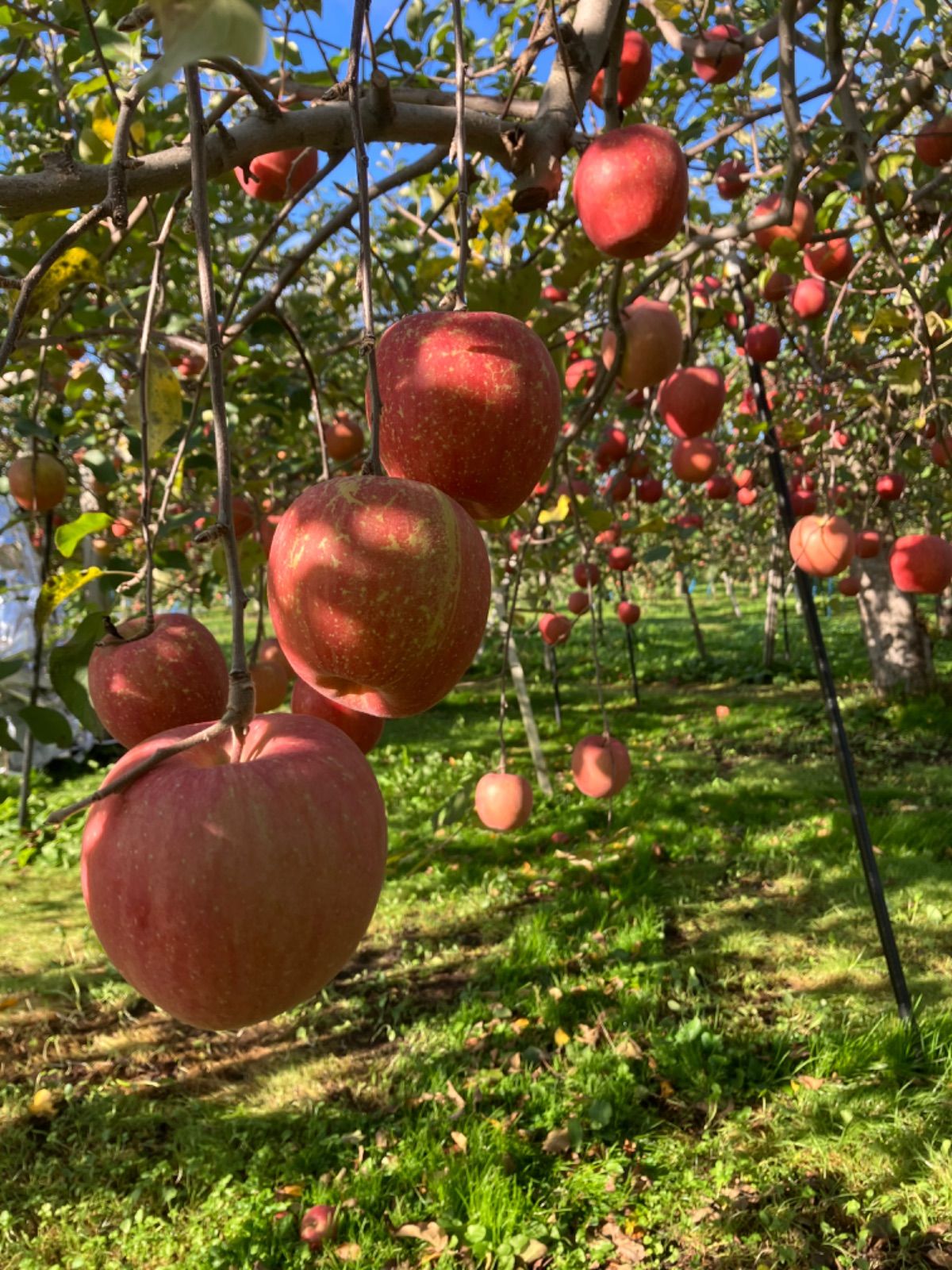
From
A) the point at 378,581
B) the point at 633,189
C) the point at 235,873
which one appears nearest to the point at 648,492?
the point at 633,189

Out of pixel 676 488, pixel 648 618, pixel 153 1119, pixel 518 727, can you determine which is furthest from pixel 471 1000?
pixel 648 618

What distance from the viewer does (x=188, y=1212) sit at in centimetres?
217

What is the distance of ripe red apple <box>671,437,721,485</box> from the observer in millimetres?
2406

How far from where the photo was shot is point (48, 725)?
140 centimetres

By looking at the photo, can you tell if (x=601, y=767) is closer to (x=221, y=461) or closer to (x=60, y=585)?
(x=60, y=585)

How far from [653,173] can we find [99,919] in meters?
1.19

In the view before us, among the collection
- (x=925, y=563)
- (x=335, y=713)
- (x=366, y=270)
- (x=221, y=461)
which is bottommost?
(x=925, y=563)

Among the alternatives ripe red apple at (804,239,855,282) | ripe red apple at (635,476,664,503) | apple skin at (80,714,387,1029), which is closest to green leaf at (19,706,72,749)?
apple skin at (80,714,387,1029)

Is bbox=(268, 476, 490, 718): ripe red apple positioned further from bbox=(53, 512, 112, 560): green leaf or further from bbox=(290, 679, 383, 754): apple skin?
bbox=(53, 512, 112, 560): green leaf

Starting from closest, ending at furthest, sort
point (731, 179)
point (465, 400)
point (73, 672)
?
point (465, 400), point (73, 672), point (731, 179)

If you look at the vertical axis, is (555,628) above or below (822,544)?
below

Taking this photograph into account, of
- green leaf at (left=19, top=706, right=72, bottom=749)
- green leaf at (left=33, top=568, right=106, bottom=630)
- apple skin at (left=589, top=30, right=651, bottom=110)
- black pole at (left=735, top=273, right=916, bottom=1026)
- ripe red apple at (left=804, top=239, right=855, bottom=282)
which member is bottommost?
black pole at (left=735, top=273, right=916, bottom=1026)

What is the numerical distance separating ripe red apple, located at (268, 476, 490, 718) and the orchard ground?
1.99 feet

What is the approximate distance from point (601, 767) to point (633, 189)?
1.56 m
